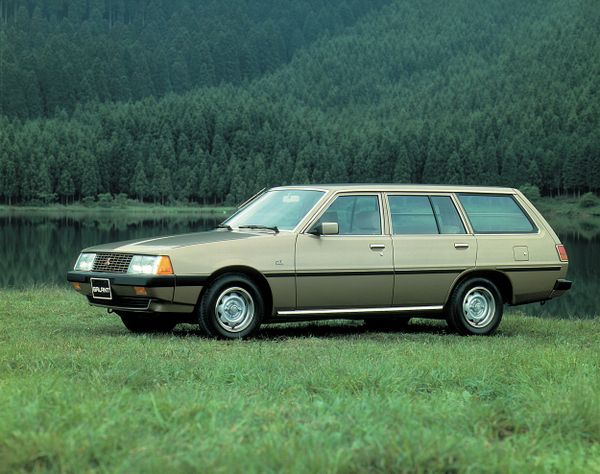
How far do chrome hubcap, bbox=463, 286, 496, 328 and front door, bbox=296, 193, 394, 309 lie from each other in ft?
3.86

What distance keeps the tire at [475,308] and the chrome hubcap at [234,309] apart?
2.68m

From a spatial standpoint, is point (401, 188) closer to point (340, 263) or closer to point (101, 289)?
point (340, 263)

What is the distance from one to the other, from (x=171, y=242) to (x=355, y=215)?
7.48 feet

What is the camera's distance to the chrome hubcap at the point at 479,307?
1300 centimetres

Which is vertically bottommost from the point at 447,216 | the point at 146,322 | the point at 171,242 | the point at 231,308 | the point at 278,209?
the point at 146,322

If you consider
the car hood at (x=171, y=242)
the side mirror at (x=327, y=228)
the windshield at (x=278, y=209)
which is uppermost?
the windshield at (x=278, y=209)

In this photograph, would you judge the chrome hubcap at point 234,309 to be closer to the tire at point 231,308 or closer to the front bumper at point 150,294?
the tire at point 231,308

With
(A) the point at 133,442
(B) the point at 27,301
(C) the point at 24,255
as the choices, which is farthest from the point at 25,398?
(C) the point at 24,255

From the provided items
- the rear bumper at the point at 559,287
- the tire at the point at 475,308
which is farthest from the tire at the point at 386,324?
the rear bumper at the point at 559,287

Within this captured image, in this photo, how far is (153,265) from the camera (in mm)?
11312

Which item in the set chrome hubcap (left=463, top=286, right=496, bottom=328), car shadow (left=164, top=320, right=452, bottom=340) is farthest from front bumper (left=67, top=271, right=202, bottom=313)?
chrome hubcap (left=463, top=286, right=496, bottom=328)

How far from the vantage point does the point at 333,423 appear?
569cm

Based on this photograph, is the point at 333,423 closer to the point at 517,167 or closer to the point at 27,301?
the point at 27,301

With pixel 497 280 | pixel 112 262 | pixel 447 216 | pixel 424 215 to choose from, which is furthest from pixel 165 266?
pixel 497 280
